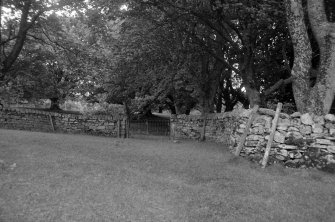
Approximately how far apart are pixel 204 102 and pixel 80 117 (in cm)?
895

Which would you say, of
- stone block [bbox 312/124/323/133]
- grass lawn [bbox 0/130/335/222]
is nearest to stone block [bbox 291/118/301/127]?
stone block [bbox 312/124/323/133]

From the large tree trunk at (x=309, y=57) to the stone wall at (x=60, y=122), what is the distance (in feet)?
39.7

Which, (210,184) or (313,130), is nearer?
(210,184)

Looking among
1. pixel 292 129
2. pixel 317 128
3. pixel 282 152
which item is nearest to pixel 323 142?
pixel 317 128

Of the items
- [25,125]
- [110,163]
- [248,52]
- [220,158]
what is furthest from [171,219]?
[25,125]

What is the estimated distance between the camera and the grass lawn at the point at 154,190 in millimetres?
5652

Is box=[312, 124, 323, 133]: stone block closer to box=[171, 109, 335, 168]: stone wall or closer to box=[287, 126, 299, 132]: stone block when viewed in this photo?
box=[171, 109, 335, 168]: stone wall

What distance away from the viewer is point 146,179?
7930 mm

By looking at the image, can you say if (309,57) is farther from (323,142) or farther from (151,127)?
(151,127)

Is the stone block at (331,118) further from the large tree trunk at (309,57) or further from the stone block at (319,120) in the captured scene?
the large tree trunk at (309,57)

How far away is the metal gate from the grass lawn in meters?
13.9

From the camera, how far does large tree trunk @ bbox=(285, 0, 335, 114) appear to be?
10984 mm

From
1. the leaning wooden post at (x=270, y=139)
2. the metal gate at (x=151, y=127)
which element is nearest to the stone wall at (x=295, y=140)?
the leaning wooden post at (x=270, y=139)

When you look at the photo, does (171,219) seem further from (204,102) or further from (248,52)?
(204,102)
